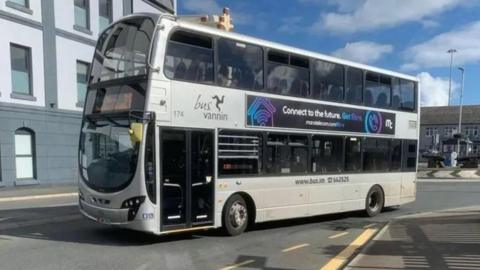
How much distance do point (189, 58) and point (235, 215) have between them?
3.37m

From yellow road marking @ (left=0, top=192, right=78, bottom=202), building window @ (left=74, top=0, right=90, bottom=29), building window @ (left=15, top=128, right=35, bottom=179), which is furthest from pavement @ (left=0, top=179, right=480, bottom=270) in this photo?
building window @ (left=74, top=0, right=90, bottom=29)

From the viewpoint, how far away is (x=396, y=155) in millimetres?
15836

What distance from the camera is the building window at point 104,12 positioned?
27.5 metres

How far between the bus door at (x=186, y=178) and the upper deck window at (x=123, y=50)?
4.53 feet

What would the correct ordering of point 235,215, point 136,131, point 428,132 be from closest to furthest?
1. point 136,131
2. point 235,215
3. point 428,132

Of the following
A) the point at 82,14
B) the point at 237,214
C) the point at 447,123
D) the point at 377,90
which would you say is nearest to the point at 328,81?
the point at 377,90

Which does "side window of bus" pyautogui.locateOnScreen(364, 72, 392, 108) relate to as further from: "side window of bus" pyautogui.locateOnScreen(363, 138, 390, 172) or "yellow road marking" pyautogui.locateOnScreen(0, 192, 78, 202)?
"yellow road marking" pyautogui.locateOnScreen(0, 192, 78, 202)

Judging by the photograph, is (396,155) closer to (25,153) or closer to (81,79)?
(25,153)

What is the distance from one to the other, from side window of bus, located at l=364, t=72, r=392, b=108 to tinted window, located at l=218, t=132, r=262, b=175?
456 cm

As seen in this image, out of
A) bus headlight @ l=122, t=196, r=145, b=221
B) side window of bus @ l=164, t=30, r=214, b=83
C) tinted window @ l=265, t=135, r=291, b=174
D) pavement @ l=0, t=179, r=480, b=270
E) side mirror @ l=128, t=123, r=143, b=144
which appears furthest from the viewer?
tinted window @ l=265, t=135, r=291, b=174

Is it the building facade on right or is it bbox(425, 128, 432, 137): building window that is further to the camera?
bbox(425, 128, 432, 137): building window

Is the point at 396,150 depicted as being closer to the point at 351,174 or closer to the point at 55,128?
the point at 351,174

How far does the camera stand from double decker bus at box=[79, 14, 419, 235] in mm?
9398

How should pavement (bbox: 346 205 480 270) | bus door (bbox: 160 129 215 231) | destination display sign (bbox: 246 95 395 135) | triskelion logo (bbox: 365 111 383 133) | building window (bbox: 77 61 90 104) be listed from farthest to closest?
building window (bbox: 77 61 90 104) < triskelion logo (bbox: 365 111 383 133) < destination display sign (bbox: 246 95 395 135) < bus door (bbox: 160 129 215 231) < pavement (bbox: 346 205 480 270)
